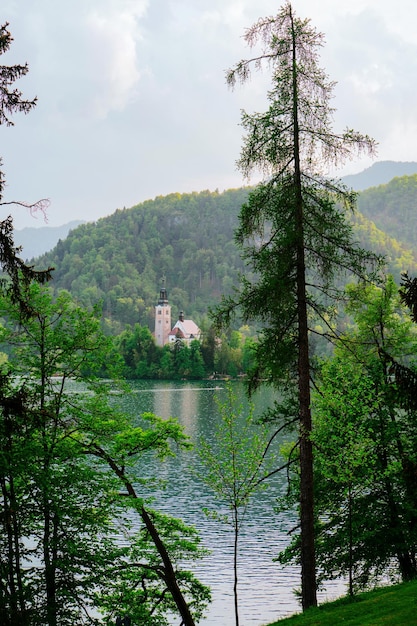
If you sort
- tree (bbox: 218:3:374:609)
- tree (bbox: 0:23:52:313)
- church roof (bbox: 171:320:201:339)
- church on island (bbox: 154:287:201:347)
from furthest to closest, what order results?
church on island (bbox: 154:287:201:347)
church roof (bbox: 171:320:201:339)
tree (bbox: 218:3:374:609)
tree (bbox: 0:23:52:313)

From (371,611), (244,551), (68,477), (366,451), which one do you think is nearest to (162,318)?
(244,551)

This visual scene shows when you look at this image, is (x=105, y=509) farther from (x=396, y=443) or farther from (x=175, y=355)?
(x=175, y=355)

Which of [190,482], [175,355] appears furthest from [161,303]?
[190,482]

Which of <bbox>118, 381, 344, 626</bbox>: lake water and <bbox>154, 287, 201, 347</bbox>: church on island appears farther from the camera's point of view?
<bbox>154, 287, 201, 347</bbox>: church on island

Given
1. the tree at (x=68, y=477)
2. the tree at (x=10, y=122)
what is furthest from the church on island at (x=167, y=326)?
the tree at (x=10, y=122)

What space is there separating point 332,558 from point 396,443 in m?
3.38

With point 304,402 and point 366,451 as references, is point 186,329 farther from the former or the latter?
point 304,402

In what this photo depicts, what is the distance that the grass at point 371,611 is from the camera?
1217cm

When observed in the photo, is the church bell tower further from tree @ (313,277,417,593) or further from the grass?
the grass

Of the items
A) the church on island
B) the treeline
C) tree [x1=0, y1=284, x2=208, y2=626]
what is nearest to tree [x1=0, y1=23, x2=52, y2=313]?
tree [x1=0, y1=284, x2=208, y2=626]

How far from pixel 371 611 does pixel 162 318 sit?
17716 centimetres

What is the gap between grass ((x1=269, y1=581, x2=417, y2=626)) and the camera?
12.2 m

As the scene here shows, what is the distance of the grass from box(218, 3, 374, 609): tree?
798mm

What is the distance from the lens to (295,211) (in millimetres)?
14898
